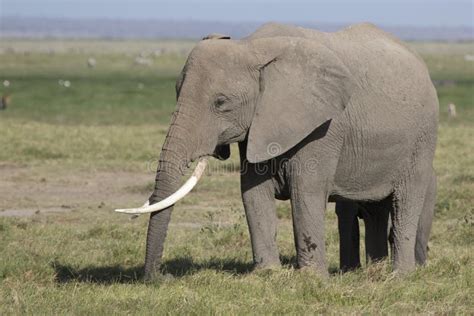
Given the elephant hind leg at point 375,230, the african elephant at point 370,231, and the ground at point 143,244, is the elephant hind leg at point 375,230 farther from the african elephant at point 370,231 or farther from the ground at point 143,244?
the ground at point 143,244

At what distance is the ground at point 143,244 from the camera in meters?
7.16

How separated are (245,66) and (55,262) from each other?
2.72 m

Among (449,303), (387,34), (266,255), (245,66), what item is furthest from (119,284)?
(387,34)

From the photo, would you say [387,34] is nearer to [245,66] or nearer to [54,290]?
[245,66]

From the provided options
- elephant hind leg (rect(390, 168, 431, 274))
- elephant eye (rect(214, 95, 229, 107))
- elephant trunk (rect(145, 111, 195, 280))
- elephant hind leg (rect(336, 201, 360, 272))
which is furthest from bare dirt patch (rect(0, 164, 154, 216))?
elephant eye (rect(214, 95, 229, 107))

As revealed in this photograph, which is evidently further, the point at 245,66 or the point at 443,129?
the point at 443,129

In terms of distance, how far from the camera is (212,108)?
7.38 m

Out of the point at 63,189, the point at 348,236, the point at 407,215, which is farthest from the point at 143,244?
the point at 63,189

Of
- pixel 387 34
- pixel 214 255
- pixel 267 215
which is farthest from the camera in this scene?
pixel 214 255

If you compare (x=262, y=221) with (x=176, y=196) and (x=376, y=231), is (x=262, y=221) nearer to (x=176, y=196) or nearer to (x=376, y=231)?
(x=176, y=196)

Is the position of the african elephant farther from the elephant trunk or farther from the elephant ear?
the elephant trunk

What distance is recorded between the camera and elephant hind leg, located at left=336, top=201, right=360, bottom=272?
9.07m

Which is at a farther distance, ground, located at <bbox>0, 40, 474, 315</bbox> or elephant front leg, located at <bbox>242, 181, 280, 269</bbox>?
elephant front leg, located at <bbox>242, 181, 280, 269</bbox>

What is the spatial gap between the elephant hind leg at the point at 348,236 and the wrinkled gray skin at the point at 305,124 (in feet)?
1.86
